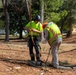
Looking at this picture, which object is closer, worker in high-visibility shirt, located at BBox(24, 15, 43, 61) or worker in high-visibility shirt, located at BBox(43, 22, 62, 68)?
→ worker in high-visibility shirt, located at BBox(43, 22, 62, 68)

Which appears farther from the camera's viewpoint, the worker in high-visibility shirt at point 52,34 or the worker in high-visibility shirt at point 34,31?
the worker in high-visibility shirt at point 34,31

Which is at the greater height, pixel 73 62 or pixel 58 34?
pixel 58 34

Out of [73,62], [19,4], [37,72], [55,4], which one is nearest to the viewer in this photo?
[37,72]

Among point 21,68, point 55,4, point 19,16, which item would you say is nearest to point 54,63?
point 21,68

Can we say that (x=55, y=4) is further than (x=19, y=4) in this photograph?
No

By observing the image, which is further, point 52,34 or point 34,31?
point 34,31

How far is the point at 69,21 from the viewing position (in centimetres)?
4225

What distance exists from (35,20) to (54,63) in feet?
5.32

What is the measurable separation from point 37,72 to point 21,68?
1.75 ft

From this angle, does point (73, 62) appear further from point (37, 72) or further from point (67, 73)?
point (37, 72)

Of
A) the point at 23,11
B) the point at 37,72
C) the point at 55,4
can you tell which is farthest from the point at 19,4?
the point at 37,72

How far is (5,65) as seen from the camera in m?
8.95

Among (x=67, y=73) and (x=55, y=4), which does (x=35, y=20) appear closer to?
(x=67, y=73)

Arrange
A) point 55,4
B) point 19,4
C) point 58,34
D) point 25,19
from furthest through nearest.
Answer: point 25,19, point 19,4, point 55,4, point 58,34
